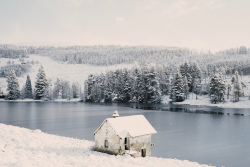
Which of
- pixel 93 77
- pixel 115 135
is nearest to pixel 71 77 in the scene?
pixel 93 77

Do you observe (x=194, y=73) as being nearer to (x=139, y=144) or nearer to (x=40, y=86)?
(x=40, y=86)

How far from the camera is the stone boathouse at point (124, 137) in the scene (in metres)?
18.3

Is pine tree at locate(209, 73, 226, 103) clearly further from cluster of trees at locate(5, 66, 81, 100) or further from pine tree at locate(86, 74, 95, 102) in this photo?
cluster of trees at locate(5, 66, 81, 100)

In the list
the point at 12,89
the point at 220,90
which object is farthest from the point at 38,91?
the point at 220,90

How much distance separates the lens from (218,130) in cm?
3459

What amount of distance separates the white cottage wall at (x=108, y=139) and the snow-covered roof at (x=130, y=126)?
1.31ft

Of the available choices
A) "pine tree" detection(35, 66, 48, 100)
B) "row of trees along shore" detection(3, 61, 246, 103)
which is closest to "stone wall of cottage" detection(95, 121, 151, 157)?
"row of trees along shore" detection(3, 61, 246, 103)

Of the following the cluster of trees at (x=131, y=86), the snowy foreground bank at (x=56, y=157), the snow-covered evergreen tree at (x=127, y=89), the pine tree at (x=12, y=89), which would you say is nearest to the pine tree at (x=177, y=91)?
the cluster of trees at (x=131, y=86)

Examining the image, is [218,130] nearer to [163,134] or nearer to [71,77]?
[163,134]

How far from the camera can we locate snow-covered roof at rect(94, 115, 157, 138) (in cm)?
1843

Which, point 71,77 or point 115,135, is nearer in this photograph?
point 115,135

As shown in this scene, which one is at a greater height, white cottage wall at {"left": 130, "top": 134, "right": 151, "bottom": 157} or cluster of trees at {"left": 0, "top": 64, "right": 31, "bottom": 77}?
cluster of trees at {"left": 0, "top": 64, "right": 31, "bottom": 77}

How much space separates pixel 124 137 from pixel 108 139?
1.62 meters

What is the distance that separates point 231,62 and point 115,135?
127 m
